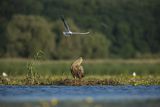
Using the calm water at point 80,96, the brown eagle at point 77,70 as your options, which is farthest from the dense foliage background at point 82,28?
the calm water at point 80,96

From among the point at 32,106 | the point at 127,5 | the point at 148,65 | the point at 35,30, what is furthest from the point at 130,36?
the point at 32,106

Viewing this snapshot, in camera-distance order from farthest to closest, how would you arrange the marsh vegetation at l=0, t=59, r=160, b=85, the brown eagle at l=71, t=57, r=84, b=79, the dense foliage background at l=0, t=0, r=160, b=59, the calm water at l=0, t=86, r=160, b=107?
the dense foliage background at l=0, t=0, r=160, b=59
the marsh vegetation at l=0, t=59, r=160, b=85
the brown eagle at l=71, t=57, r=84, b=79
the calm water at l=0, t=86, r=160, b=107

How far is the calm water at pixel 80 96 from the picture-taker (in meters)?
18.5

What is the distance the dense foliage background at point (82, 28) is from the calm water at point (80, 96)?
26.4m

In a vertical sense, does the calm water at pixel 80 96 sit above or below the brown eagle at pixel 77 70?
below

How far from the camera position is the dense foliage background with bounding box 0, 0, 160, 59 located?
174 feet

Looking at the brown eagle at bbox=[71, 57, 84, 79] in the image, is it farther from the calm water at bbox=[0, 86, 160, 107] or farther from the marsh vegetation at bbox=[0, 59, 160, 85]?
the calm water at bbox=[0, 86, 160, 107]

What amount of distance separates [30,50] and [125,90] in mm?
31083

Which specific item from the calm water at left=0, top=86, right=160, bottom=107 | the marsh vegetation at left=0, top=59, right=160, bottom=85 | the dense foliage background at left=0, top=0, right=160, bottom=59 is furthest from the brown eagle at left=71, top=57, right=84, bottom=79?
the dense foliage background at left=0, top=0, right=160, bottom=59

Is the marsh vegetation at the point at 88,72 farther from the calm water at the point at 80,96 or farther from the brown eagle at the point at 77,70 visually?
the calm water at the point at 80,96

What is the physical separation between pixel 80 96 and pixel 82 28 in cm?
4711

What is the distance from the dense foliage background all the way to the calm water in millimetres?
26431

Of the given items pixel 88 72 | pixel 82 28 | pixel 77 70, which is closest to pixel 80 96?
pixel 77 70

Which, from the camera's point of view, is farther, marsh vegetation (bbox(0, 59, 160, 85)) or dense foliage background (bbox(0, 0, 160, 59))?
dense foliage background (bbox(0, 0, 160, 59))
